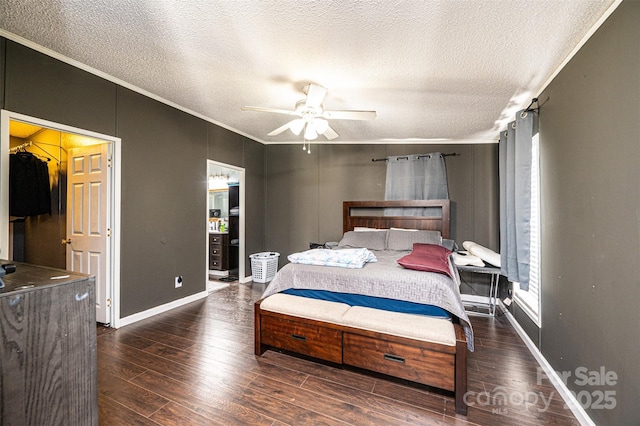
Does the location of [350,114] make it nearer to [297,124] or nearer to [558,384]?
[297,124]

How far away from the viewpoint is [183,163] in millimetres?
3584

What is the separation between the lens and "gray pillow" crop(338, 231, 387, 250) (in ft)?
12.7

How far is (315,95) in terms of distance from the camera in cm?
243

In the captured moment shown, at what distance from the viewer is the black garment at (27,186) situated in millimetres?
3021

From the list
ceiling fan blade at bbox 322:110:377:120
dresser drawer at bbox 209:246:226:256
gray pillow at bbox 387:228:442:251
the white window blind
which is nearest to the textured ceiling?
ceiling fan blade at bbox 322:110:377:120

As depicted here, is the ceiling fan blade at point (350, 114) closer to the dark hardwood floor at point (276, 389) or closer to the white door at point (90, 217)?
the dark hardwood floor at point (276, 389)

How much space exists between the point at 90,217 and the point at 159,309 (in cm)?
131

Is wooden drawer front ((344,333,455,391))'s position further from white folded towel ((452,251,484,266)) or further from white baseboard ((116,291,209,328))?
white baseboard ((116,291,209,328))

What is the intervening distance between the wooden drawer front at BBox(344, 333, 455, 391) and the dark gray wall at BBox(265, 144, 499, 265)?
2958mm

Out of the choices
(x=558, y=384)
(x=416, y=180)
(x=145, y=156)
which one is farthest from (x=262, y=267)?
(x=558, y=384)

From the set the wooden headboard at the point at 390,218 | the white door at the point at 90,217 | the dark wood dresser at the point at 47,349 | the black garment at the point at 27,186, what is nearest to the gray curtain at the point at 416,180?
the wooden headboard at the point at 390,218

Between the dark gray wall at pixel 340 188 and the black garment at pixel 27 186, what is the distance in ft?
10.1

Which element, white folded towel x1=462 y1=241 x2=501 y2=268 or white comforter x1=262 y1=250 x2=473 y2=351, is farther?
white folded towel x1=462 y1=241 x2=501 y2=268

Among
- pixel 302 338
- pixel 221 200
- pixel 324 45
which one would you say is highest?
pixel 324 45
